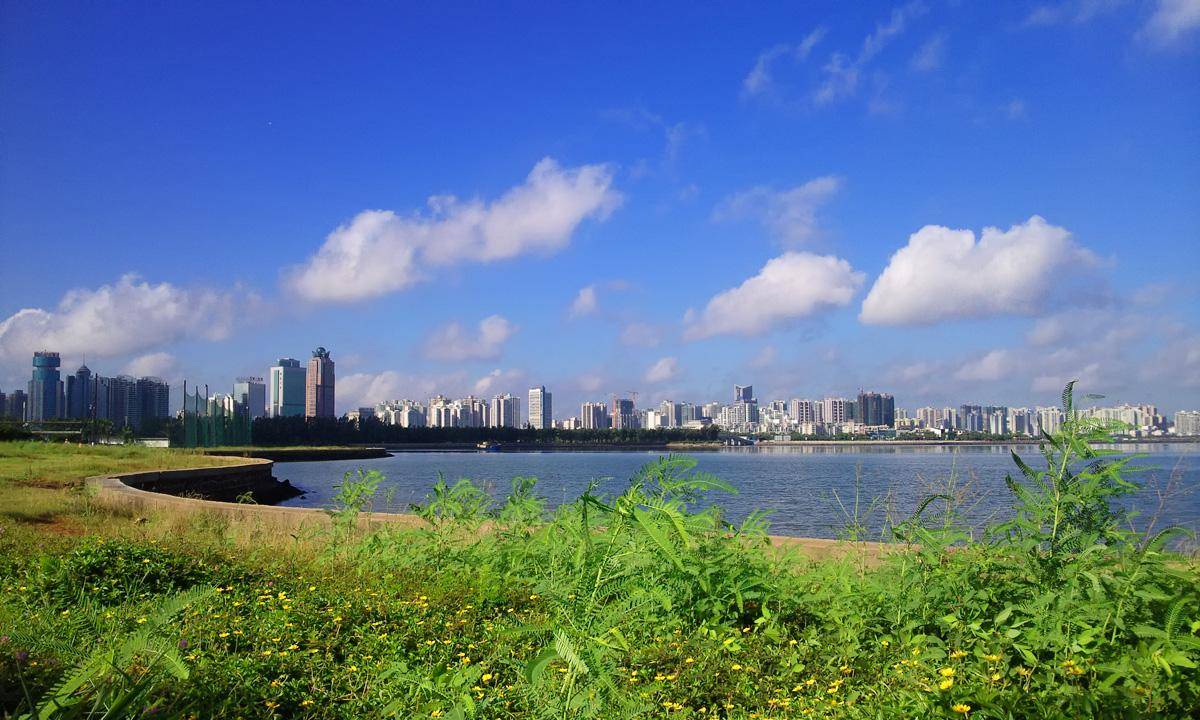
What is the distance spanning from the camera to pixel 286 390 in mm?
138125

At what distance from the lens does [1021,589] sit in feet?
12.3

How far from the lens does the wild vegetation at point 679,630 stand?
2.76 meters

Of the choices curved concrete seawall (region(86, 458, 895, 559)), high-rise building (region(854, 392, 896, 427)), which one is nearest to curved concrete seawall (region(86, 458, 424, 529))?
curved concrete seawall (region(86, 458, 895, 559))

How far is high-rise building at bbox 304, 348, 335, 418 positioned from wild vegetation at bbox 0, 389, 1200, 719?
138437 mm

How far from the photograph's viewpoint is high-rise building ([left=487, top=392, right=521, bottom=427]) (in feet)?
621

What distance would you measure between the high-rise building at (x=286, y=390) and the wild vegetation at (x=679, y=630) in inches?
5520

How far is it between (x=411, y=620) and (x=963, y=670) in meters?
3.05

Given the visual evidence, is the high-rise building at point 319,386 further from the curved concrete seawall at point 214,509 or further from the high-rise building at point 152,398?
the curved concrete seawall at point 214,509

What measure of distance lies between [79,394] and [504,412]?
378 ft

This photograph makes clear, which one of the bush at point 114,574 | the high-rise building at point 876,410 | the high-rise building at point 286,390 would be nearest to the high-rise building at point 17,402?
the high-rise building at point 286,390

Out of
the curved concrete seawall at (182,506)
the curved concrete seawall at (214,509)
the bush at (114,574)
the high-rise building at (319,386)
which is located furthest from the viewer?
the high-rise building at (319,386)

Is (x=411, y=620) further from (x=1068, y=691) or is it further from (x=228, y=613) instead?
(x=1068, y=691)

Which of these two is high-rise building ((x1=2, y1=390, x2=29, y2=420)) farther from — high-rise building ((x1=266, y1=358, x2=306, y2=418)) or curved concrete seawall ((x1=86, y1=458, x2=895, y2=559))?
curved concrete seawall ((x1=86, y1=458, x2=895, y2=559))

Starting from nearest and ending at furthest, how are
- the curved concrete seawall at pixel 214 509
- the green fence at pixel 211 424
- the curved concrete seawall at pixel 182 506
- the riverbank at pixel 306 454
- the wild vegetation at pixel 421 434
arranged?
the curved concrete seawall at pixel 214 509, the curved concrete seawall at pixel 182 506, the green fence at pixel 211 424, the riverbank at pixel 306 454, the wild vegetation at pixel 421 434
